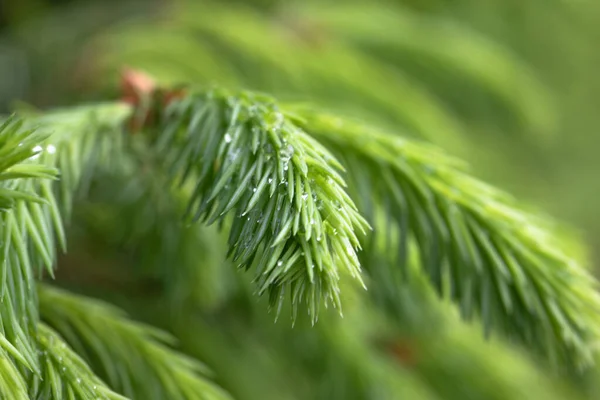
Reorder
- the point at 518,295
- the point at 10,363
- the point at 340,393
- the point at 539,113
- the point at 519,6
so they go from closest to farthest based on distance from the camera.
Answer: the point at 10,363 < the point at 518,295 < the point at 340,393 < the point at 539,113 < the point at 519,6

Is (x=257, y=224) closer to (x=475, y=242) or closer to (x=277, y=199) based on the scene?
(x=277, y=199)

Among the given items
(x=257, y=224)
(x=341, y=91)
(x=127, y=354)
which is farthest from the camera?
(x=341, y=91)

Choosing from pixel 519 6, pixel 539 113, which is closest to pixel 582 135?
pixel 519 6

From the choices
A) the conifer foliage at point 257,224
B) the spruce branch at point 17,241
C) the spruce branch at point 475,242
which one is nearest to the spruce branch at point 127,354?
the conifer foliage at point 257,224

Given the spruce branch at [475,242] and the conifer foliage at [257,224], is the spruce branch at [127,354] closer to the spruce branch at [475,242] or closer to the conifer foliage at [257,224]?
the conifer foliage at [257,224]

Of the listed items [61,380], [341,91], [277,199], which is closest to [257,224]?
[277,199]

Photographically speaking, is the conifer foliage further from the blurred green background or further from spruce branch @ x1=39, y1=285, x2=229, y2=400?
the blurred green background

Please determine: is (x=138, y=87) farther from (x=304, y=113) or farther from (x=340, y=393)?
(x=340, y=393)
